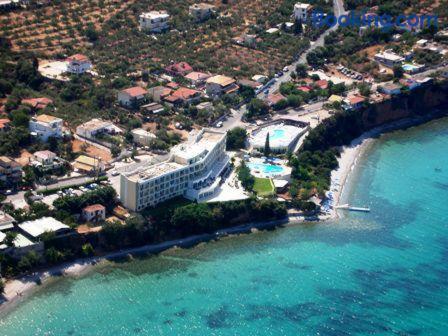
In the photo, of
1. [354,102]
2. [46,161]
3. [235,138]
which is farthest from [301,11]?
[46,161]

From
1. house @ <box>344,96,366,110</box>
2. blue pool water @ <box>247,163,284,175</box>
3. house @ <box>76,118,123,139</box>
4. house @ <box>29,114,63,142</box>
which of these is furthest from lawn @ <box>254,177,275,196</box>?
house @ <box>344,96,366,110</box>

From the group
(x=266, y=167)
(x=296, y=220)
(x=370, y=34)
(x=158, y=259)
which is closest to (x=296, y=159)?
(x=266, y=167)

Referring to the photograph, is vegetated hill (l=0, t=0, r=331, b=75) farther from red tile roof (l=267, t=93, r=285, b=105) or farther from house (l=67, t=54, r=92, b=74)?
red tile roof (l=267, t=93, r=285, b=105)

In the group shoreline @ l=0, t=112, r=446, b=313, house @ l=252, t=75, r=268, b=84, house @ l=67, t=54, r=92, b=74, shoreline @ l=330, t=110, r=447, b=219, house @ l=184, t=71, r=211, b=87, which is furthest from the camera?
house @ l=252, t=75, r=268, b=84

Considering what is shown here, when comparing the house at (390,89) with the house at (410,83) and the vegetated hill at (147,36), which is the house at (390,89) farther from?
the vegetated hill at (147,36)

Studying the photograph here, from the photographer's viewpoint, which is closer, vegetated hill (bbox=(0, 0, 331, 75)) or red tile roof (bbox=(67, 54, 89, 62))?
red tile roof (bbox=(67, 54, 89, 62))

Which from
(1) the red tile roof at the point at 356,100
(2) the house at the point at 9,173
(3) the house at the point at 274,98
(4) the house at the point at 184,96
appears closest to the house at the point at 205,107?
(4) the house at the point at 184,96
